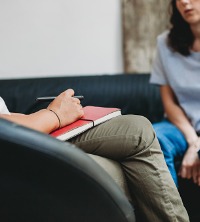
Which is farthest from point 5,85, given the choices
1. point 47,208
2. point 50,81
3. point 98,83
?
point 47,208

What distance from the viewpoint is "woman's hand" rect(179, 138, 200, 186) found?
1.38 m

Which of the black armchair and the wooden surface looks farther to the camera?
the wooden surface

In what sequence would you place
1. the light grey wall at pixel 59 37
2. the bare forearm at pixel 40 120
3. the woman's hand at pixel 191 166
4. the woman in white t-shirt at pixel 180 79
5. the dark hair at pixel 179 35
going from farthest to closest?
the light grey wall at pixel 59 37 < the dark hair at pixel 179 35 < the woman in white t-shirt at pixel 180 79 < the woman's hand at pixel 191 166 < the bare forearm at pixel 40 120

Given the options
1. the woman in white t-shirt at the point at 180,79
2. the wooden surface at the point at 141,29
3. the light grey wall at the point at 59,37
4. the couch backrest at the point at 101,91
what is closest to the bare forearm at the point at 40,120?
the woman in white t-shirt at the point at 180,79

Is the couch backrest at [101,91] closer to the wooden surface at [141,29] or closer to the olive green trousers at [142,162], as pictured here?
the wooden surface at [141,29]

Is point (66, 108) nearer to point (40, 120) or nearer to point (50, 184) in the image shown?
point (40, 120)

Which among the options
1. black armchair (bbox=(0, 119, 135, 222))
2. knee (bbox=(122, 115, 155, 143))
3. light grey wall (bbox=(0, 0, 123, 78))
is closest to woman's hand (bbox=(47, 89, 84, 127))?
knee (bbox=(122, 115, 155, 143))

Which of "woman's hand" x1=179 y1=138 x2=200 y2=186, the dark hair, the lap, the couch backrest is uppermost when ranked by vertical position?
the dark hair

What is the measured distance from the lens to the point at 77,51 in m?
2.09

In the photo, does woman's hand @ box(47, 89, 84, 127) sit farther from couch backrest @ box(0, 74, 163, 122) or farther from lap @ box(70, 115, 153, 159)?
couch backrest @ box(0, 74, 163, 122)

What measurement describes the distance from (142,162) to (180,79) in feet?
2.29

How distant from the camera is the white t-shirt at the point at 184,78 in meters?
1.57

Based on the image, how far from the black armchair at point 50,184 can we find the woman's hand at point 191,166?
675 millimetres

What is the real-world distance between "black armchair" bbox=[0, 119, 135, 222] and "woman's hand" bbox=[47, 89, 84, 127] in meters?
Answer: 0.28
